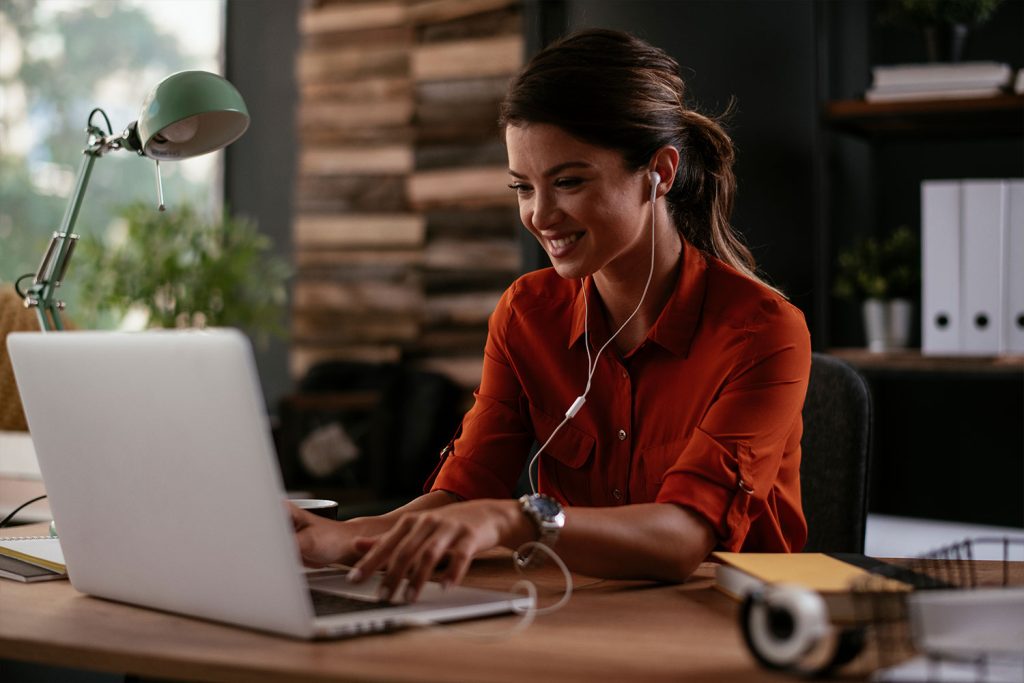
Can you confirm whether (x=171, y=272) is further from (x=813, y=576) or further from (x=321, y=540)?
(x=813, y=576)

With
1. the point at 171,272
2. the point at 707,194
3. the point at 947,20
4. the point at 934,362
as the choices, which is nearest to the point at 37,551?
the point at 707,194

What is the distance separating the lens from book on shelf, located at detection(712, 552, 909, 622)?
1118mm

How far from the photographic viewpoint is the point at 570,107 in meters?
1.60

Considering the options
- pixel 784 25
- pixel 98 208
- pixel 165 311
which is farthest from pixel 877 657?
pixel 98 208

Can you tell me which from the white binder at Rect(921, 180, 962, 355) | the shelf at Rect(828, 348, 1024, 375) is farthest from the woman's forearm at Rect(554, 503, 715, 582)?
the white binder at Rect(921, 180, 962, 355)

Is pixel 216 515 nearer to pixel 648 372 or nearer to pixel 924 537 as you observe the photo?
pixel 648 372

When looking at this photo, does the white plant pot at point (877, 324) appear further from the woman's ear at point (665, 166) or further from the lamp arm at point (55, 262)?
the lamp arm at point (55, 262)

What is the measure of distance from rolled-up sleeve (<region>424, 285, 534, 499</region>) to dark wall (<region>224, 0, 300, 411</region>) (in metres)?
3.82

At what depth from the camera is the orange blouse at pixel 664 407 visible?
4.84ft

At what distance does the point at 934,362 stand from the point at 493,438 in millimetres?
1352

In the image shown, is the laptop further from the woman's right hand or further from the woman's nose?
the woman's nose

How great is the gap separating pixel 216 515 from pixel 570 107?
0.79 metres

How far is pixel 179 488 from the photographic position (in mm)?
1072

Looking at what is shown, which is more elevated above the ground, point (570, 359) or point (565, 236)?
point (565, 236)
